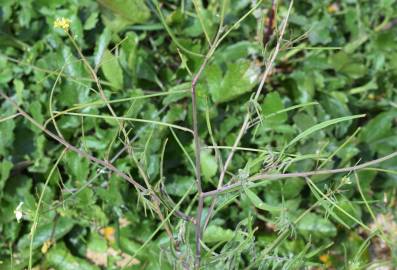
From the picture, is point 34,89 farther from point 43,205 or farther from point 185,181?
point 185,181

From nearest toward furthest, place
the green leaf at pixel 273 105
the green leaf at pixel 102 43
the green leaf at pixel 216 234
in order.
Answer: the green leaf at pixel 216 234 → the green leaf at pixel 273 105 → the green leaf at pixel 102 43

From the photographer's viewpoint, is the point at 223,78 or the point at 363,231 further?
the point at 363,231

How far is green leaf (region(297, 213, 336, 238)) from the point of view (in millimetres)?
1866

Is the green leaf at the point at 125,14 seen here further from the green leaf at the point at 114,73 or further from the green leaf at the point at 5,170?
the green leaf at the point at 5,170

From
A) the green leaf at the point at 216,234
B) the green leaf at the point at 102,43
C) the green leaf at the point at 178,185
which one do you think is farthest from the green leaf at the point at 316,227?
the green leaf at the point at 102,43

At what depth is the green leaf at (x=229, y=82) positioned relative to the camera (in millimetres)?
1920

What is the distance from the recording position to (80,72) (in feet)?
6.32

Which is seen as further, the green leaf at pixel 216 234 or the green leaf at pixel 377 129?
the green leaf at pixel 377 129

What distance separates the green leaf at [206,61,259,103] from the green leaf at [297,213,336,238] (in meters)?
0.43

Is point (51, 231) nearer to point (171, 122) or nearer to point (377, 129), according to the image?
point (171, 122)

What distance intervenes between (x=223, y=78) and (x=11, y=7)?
762mm

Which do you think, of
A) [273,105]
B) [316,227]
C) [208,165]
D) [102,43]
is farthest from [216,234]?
[102,43]

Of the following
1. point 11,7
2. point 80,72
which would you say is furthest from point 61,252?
point 11,7

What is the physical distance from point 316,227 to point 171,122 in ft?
1.73
